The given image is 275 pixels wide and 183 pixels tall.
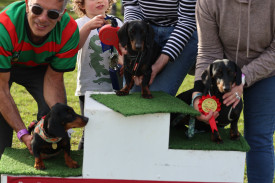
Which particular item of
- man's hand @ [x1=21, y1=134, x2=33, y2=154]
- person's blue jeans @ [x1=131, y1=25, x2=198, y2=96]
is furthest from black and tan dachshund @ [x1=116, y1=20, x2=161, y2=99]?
man's hand @ [x1=21, y1=134, x2=33, y2=154]

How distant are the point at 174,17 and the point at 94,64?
2.83 ft

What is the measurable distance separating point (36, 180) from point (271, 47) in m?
1.86

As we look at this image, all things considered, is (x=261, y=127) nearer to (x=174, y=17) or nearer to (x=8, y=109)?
(x=174, y=17)

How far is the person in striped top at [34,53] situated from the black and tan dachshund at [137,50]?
505 millimetres

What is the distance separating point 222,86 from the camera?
2922mm

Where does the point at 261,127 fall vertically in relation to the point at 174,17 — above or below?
below

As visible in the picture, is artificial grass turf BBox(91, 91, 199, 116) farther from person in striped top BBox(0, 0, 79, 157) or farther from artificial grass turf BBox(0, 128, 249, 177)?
person in striped top BBox(0, 0, 79, 157)

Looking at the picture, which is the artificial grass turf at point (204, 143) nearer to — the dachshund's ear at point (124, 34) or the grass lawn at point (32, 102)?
the dachshund's ear at point (124, 34)

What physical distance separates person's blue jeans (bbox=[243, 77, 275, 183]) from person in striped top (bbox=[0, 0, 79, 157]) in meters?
1.40

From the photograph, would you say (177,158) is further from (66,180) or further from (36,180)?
(36,180)

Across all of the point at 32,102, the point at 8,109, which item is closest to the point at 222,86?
the point at 8,109

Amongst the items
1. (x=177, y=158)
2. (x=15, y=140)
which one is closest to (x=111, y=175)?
(x=177, y=158)

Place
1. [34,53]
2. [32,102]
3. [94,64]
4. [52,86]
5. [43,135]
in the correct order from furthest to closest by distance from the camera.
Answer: [32,102] < [94,64] < [52,86] < [34,53] < [43,135]

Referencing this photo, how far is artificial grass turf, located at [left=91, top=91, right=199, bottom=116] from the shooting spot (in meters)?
2.91
